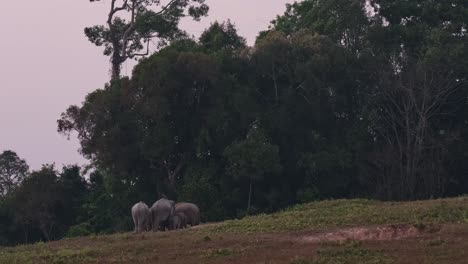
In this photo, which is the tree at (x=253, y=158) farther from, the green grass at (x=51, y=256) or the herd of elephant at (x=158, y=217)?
the green grass at (x=51, y=256)

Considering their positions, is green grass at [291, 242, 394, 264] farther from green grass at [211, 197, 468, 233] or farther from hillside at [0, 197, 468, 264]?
green grass at [211, 197, 468, 233]

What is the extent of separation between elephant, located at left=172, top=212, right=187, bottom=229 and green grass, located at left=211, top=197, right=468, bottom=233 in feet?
11.8

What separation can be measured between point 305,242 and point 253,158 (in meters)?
11.6

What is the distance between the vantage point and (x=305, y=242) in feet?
62.1

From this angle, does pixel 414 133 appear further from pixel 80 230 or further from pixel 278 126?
pixel 80 230

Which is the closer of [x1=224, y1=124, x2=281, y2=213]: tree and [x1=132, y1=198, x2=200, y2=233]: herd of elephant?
[x1=132, y1=198, x2=200, y2=233]: herd of elephant

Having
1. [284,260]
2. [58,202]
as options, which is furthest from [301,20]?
[284,260]

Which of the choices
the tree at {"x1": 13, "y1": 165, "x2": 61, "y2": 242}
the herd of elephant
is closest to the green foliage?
the tree at {"x1": 13, "y1": 165, "x2": 61, "y2": 242}

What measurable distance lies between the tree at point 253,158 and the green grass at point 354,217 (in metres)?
5.70

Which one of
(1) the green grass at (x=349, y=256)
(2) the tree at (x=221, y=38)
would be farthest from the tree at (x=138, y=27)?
(1) the green grass at (x=349, y=256)

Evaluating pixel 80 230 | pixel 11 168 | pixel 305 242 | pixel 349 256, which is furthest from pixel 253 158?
pixel 11 168

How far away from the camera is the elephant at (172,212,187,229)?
2698 centimetres

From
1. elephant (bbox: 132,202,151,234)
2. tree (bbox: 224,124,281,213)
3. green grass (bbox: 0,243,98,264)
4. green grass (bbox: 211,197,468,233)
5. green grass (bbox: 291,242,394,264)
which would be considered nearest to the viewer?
green grass (bbox: 291,242,394,264)

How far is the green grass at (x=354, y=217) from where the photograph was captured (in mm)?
20312
